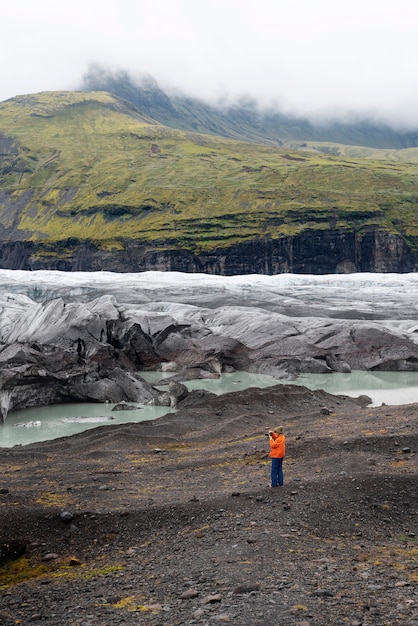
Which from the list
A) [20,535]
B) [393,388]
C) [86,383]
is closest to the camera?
[20,535]

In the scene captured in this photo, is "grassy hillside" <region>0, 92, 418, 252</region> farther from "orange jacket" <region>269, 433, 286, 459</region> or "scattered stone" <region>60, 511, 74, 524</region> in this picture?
"scattered stone" <region>60, 511, 74, 524</region>

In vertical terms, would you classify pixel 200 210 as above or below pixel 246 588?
above

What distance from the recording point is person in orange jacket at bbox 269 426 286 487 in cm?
1406

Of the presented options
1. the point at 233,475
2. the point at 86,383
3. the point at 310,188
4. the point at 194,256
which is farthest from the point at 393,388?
the point at 310,188

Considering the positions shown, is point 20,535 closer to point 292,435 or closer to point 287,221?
point 292,435

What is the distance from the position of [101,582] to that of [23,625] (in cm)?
164

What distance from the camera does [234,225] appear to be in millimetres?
127562

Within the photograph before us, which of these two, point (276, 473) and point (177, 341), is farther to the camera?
point (177, 341)

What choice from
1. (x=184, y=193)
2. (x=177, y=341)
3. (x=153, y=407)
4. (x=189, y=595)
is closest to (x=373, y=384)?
(x=177, y=341)

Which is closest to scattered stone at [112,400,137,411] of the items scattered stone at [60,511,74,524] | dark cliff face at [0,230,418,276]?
scattered stone at [60,511,74,524]

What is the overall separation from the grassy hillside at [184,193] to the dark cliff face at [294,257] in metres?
2.18

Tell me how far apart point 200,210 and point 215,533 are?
125 metres

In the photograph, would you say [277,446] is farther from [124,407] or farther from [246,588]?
[124,407]

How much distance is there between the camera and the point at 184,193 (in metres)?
142
